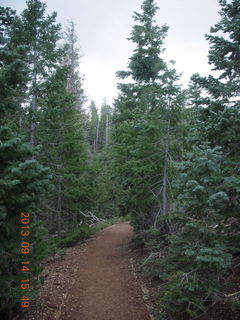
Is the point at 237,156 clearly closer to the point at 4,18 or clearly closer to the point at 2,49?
the point at 2,49

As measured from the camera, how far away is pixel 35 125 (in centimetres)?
981

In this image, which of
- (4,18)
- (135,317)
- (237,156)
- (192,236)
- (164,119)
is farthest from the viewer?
(164,119)

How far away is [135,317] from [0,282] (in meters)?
3.62

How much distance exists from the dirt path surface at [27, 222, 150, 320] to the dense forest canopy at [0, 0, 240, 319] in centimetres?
91

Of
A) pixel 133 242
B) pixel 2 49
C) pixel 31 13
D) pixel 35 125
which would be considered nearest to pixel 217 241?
pixel 2 49

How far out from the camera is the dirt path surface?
5.83 m

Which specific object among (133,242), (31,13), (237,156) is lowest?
(133,242)

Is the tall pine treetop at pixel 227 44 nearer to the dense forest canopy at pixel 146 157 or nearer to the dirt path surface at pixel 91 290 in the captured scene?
the dense forest canopy at pixel 146 157

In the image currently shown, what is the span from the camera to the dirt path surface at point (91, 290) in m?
5.83

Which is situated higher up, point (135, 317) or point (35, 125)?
point (35, 125)

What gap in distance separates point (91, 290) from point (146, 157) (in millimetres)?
5136

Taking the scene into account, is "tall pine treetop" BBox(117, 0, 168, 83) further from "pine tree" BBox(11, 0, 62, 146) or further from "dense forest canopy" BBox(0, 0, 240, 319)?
"pine tree" BBox(11, 0, 62, 146)
